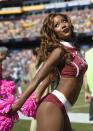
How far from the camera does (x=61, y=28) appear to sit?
3.73 meters

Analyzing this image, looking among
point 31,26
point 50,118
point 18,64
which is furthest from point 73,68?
point 31,26

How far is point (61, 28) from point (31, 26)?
175 feet

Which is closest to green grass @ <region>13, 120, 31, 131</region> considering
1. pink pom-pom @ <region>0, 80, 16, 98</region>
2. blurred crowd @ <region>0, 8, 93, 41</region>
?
pink pom-pom @ <region>0, 80, 16, 98</region>

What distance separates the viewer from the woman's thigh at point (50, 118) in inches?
140

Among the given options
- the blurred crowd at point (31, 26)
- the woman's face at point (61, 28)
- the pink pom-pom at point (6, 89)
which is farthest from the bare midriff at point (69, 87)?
the blurred crowd at point (31, 26)

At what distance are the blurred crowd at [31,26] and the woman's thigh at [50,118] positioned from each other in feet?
165

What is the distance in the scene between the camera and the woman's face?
3.73m

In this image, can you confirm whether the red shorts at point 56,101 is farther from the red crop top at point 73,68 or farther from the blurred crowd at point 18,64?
the blurred crowd at point 18,64

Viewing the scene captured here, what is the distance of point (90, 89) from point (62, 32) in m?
3.48

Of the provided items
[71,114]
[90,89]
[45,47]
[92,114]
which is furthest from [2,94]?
[71,114]

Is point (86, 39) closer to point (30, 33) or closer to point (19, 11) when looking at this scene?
point (30, 33)

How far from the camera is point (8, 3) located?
222 ft

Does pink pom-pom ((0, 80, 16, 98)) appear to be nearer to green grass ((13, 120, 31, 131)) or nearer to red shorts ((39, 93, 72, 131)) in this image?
green grass ((13, 120, 31, 131))

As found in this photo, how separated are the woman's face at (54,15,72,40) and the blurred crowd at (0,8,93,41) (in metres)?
50.0
